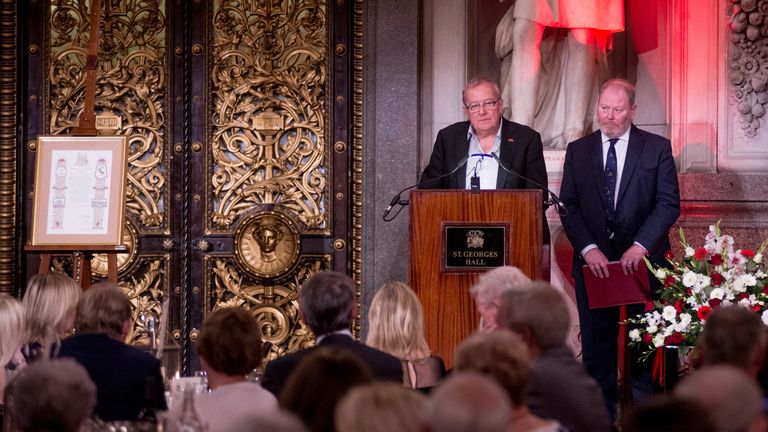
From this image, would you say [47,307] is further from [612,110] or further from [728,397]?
[728,397]


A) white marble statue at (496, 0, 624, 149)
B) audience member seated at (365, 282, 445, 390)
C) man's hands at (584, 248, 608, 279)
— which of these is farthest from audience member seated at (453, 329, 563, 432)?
white marble statue at (496, 0, 624, 149)

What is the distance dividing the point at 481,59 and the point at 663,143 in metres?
1.68

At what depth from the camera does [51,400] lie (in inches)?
127

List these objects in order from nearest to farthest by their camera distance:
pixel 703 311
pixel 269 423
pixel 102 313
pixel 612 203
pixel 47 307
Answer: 1. pixel 269 423
2. pixel 102 313
3. pixel 47 307
4. pixel 703 311
5. pixel 612 203

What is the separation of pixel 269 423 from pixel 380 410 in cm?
27

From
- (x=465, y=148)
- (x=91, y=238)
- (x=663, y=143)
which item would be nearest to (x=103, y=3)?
(x=91, y=238)

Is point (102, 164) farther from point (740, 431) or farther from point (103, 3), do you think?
point (740, 431)

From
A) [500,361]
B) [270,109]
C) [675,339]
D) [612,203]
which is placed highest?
[270,109]

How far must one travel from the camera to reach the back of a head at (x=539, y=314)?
13.0 feet

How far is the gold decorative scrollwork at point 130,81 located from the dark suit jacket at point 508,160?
2.38 m

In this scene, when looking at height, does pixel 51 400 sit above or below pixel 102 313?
below

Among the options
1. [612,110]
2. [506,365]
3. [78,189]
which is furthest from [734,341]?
[78,189]

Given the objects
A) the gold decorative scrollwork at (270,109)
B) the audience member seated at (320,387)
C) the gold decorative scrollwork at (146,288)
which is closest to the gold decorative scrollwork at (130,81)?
the gold decorative scrollwork at (146,288)

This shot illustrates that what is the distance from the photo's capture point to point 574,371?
392cm
